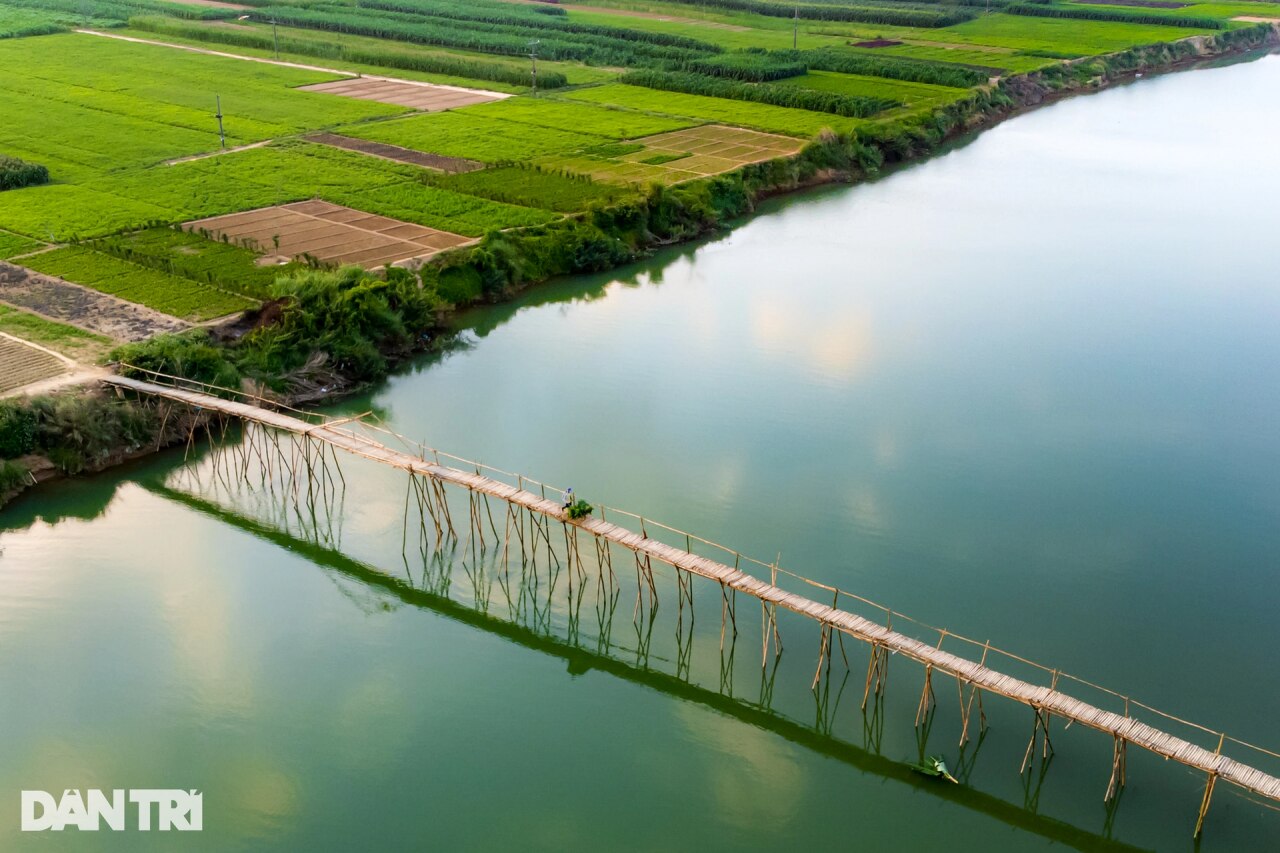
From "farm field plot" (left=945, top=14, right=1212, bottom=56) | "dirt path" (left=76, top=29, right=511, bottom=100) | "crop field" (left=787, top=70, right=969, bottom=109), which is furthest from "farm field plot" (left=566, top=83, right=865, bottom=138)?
"farm field plot" (left=945, top=14, right=1212, bottom=56)

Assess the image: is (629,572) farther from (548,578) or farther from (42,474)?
(42,474)

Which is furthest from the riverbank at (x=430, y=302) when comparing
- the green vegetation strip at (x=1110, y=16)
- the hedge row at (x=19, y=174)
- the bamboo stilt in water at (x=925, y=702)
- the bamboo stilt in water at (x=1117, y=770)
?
the green vegetation strip at (x=1110, y=16)

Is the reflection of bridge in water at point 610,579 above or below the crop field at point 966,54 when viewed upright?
below

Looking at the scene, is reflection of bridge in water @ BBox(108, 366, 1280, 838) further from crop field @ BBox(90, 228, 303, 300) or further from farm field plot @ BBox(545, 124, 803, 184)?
farm field plot @ BBox(545, 124, 803, 184)

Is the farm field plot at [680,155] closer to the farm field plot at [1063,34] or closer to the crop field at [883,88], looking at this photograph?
the crop field at [883,88]

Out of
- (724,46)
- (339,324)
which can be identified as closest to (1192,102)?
(724,46)
